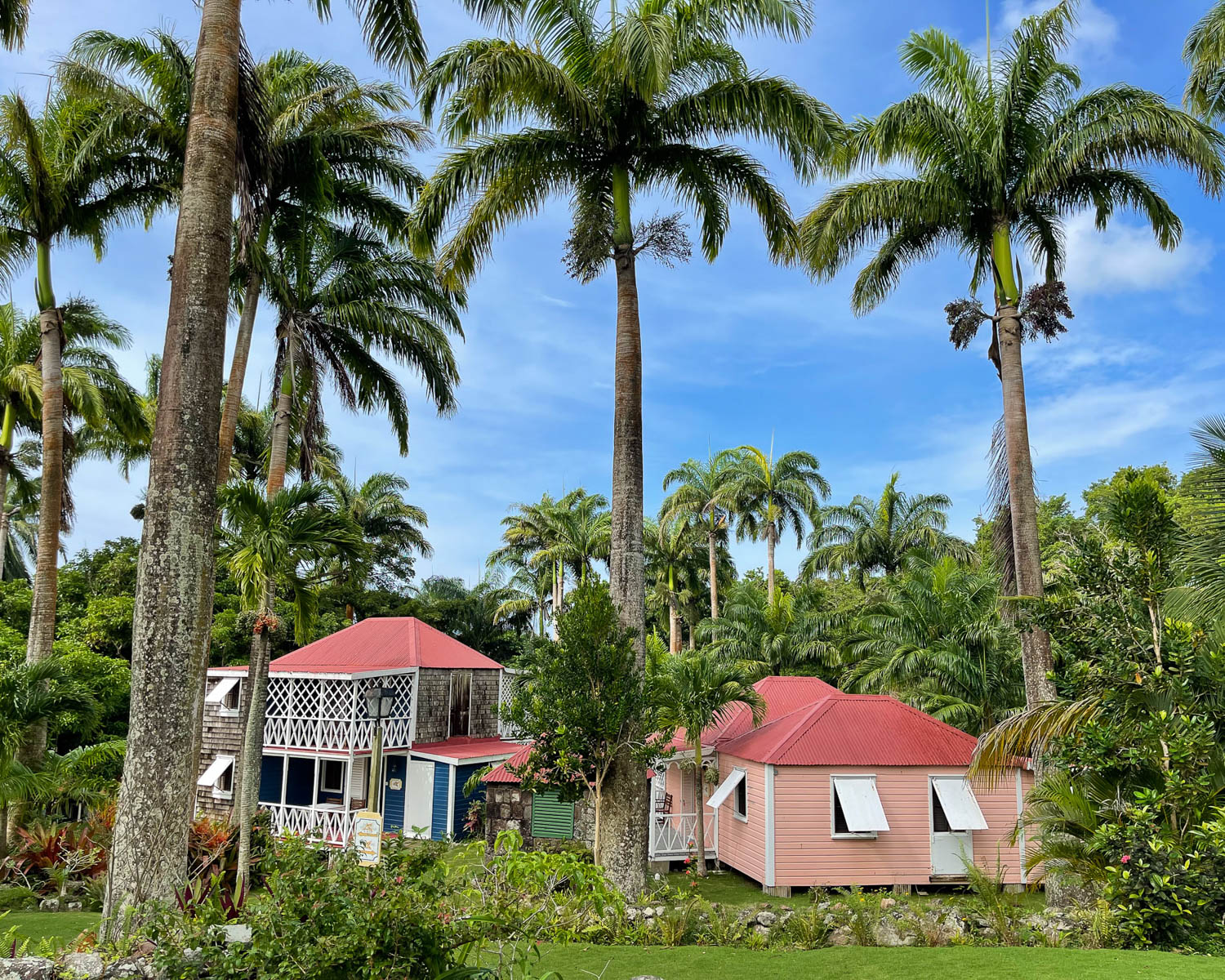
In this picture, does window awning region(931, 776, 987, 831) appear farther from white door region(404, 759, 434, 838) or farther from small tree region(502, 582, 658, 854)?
white door region(404, 759, 434, 838)

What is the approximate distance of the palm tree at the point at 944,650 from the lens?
21.5m

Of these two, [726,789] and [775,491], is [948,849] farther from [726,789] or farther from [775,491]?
[775,491]

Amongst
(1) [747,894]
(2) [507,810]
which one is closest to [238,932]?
(1) [747,894]

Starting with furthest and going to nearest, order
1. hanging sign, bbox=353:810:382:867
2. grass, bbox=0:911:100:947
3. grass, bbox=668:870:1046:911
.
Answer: grass, bbox=668:870:1046:911, grass, bbox=0:911:100:947, hanging sign, bbox=353:810:382:867

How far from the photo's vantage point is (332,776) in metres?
26.6

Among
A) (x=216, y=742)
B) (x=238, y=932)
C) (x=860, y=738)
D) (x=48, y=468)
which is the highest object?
(x=48, y=468)

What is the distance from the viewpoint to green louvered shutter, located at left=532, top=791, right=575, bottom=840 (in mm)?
20719

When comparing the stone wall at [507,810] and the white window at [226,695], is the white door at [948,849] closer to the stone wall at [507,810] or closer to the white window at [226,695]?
the stone wall at [507,810]

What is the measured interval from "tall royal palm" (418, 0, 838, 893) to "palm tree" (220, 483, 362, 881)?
4.69 metres

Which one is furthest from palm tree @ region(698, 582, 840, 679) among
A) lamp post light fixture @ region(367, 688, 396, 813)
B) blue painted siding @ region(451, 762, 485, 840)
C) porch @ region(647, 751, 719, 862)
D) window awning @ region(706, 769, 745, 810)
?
lamp post light fixture @ region(367, 688, 396, 813)

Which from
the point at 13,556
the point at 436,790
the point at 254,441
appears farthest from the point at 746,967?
the point at 13,556

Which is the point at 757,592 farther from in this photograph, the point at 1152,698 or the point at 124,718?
the point at 1152,698

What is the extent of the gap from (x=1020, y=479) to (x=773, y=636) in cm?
1865

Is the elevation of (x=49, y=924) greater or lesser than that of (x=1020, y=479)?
lesser
